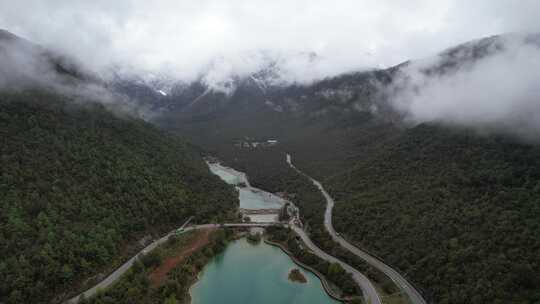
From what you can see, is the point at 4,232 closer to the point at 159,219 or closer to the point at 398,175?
the point at 159,219

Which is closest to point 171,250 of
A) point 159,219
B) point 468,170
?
point 159,219

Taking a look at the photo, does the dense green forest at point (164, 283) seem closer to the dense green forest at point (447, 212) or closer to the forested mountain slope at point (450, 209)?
the dense green forest at point (447, 212)

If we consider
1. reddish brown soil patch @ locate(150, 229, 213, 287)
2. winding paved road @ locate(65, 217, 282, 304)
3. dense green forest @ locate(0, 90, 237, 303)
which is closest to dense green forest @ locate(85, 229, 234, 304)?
reddish brown soil patch @ locate(150, 229, 213, 287)

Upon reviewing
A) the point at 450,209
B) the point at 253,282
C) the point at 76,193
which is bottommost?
the point at 253,282

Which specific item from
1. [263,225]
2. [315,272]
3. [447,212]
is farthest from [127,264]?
[447,212]

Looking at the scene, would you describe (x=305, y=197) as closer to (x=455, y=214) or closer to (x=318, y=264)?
(x=318, y=264)

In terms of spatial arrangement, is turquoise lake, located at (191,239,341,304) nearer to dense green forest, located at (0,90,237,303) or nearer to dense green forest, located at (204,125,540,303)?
dense green forest, located at (204,125,540,303)
